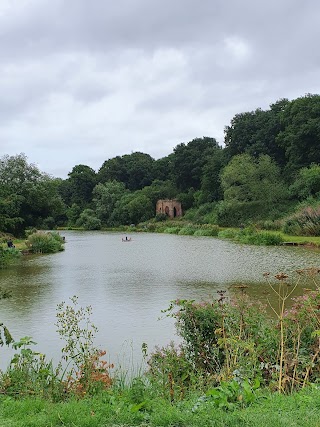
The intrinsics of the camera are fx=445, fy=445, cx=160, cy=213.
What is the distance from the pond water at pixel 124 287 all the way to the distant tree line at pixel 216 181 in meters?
5.57

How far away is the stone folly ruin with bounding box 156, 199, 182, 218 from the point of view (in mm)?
64438

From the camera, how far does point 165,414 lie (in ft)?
11.4

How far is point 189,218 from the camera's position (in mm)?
57094

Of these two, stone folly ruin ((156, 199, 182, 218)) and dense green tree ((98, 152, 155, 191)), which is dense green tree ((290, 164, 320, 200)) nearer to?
stone folly ruin ((156, 199, 182, 218))

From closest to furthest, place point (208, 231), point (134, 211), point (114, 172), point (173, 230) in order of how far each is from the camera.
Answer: point (208, 231) → point (173, 230) → point (134, 211) → point (114, 172)

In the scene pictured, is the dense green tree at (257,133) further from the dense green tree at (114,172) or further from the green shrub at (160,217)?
the dense green tree at (114,172)

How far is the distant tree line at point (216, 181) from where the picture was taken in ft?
110

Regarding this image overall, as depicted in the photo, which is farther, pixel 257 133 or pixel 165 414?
pixel 257 133

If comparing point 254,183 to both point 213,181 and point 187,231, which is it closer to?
point 187,231

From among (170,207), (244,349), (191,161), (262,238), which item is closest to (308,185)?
(262,238)

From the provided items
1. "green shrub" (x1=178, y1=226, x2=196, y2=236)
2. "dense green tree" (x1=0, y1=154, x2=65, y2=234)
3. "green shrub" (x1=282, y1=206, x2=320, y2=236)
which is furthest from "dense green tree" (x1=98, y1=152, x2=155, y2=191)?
"green shrub" (x1=282, y1=206, x2=320, y2=236)

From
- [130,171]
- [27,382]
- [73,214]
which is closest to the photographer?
[27,382]

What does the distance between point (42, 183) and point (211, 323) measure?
99.1ft

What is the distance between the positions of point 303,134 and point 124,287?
37.4m
